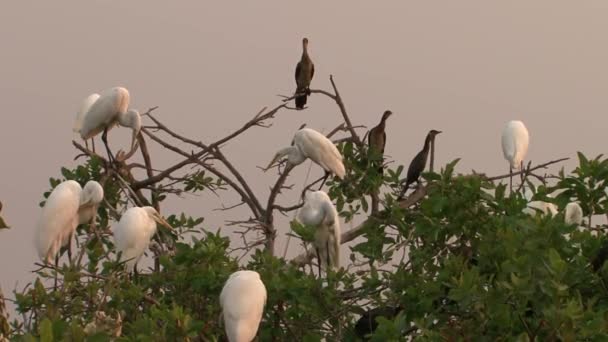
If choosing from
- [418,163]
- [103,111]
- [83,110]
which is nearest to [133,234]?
[103,111]

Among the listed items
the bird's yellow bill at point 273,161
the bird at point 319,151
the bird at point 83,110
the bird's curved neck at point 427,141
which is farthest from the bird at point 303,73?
the bird at point 319,151

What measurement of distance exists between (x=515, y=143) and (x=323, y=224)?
2241mm

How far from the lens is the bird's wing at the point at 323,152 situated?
613cm

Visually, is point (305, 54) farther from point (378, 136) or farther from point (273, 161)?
point (273, 161)

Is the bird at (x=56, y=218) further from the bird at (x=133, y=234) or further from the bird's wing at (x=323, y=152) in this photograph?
the bird's wing at (x=323, y=152)

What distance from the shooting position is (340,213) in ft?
21.4

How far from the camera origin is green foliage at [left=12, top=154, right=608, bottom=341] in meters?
3.28

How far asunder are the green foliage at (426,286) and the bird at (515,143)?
1673 millimetres

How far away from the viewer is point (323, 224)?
5.20m

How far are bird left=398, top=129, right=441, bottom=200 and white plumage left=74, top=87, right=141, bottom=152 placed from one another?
6.02ft

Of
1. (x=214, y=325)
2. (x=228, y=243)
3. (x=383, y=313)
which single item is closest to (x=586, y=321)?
(x=383, y=313)

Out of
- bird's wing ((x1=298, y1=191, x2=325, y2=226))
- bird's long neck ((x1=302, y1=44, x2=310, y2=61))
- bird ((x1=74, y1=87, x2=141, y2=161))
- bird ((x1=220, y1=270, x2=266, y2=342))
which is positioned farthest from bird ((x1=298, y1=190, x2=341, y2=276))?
bird's long neck ((x1=302, y1=44, x2=310, y2=61))

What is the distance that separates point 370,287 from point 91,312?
3.89 feet

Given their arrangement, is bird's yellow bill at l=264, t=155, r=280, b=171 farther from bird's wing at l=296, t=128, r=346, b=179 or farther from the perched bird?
the perched bird
